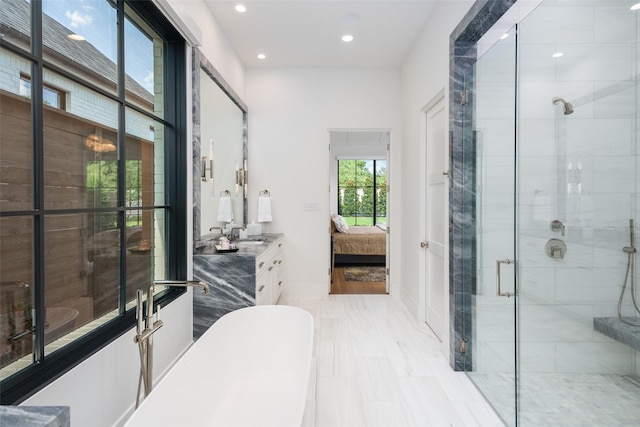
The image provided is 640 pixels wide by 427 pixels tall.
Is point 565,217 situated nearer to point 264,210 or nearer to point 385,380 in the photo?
point 385,380

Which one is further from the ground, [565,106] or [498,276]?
[565,106]

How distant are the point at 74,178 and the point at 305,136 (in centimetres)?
321

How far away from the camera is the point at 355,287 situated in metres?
4.88

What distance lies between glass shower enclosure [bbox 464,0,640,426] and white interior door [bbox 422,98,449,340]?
2.97 ft

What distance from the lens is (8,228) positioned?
1.17 metres

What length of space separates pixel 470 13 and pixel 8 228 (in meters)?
2.71

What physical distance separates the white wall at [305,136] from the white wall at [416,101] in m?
0.29

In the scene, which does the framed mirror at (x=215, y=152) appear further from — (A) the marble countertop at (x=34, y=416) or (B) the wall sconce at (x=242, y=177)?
(A) the marble countertop at (x=34, y=416)

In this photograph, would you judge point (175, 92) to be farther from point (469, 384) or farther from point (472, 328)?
point (469, 384)

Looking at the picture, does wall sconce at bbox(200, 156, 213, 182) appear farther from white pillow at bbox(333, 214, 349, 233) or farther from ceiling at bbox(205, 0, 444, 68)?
white pillow at bbox(333, 214, 349, 233)

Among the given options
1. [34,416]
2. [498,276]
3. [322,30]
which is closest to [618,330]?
[498,276]

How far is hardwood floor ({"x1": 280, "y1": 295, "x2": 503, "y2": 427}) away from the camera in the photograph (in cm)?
192

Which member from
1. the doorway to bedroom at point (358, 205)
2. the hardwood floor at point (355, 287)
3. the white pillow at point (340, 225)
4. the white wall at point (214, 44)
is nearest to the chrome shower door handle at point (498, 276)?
the white wall at point (214, 44)

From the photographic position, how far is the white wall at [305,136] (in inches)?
173
